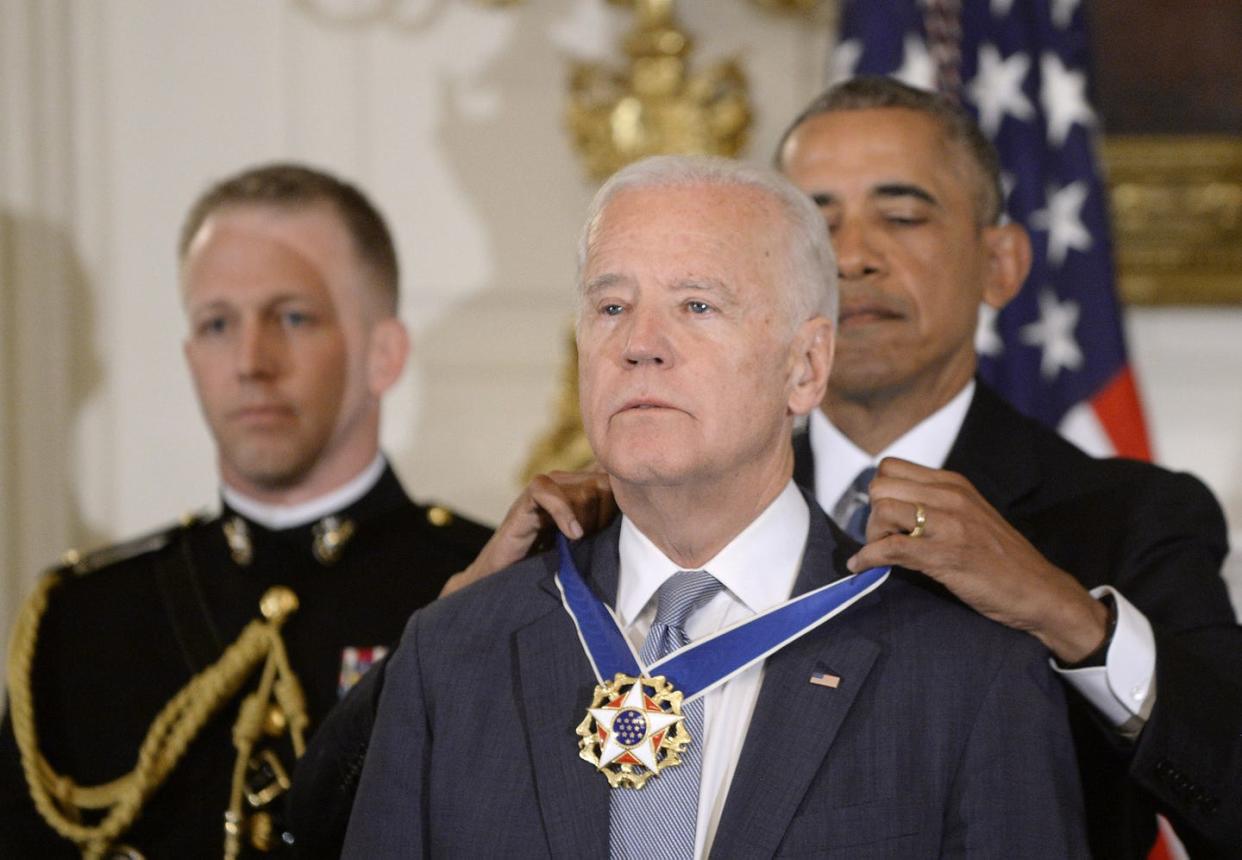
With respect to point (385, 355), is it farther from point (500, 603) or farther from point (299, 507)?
point (500, 603)

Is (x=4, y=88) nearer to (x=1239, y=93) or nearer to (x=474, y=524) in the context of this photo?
(x=474, y=524)

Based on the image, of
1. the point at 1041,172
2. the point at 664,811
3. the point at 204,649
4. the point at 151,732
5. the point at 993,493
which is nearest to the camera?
the point at 664,811

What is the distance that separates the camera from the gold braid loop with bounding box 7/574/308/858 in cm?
274

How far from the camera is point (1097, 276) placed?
13.8 feet

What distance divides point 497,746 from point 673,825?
0.24 m

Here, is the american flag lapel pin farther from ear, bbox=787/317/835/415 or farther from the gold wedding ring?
ear, bbox=787/317/835/415

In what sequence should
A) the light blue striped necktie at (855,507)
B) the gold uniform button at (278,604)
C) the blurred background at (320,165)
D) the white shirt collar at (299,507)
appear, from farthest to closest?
1. the blurred background at (320,165)
2. the white shirt collar at (299,507)
3. the gold uniform button at (278,604)
4. the light blue striped necktie at (855,507)

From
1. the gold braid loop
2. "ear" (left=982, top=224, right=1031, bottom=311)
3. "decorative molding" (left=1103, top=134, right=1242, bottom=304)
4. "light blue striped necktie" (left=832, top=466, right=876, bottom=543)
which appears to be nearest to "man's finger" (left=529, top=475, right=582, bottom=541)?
"light blue striped necktie" (left=832, top=466, right=876, bottom=543)

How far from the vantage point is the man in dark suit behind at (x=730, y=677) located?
1.94 meters

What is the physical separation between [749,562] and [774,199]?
0.43 meters

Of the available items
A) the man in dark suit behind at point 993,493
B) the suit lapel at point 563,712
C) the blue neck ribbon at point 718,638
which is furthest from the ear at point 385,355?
the blue neck ribbon at point 718,638

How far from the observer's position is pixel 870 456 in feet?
9.18

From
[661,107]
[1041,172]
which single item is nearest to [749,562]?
[1041,172]

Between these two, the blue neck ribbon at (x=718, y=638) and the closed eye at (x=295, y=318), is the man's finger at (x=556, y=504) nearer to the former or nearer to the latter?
the blue neck ribbon at (x=718, y=638)
